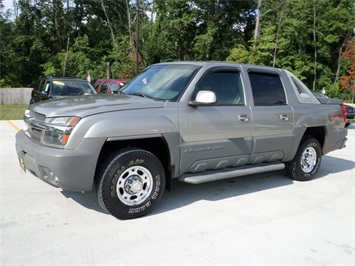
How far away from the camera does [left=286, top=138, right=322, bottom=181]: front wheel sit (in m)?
6.02

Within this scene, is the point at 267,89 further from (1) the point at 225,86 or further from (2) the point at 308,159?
(2) the point at 308,159

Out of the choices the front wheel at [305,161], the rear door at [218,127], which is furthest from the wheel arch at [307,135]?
the rear door at [218,127]

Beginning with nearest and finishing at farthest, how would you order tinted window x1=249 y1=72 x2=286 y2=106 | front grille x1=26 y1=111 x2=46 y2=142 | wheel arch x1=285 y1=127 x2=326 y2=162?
front grille x1=26 y1=111 x2=46 y2=142, tinted window x1=249 y1=72 x2=286 y2=106, wheel arch x1=285 y1=127 x2=326 y2=162

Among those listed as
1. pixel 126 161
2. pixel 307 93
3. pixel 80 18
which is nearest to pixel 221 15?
pixel 80 18

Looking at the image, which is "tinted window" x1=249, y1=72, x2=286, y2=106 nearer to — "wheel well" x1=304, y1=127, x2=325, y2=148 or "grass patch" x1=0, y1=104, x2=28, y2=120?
"wheel well" x1=304, y1=127, x2=325, y2=148

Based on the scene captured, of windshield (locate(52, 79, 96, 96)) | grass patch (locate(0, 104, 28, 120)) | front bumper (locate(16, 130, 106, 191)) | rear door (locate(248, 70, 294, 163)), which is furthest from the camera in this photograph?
grass patch (locate(0, 104, 28, 120))

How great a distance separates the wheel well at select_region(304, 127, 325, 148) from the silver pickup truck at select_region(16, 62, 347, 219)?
0.29 m

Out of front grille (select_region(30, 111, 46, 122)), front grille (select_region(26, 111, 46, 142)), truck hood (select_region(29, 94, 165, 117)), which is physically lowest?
front grille (select_region(26, 111, 46, 142))

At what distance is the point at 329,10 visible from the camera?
37.0 metres

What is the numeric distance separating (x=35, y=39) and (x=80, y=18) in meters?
7.27

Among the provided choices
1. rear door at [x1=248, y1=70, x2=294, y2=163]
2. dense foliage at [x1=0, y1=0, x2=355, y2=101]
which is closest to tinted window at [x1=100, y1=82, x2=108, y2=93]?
rear door at [x1=248, y1=70, x2=294, y2=163]

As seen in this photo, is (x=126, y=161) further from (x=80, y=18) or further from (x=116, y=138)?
(x=80, y=18)

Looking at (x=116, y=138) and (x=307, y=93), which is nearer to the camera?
(x=116, y=138)

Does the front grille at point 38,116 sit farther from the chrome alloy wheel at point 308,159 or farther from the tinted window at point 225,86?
the chrome alloy wheel at point 308,159
